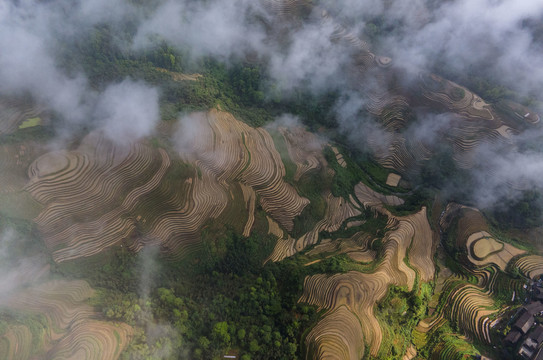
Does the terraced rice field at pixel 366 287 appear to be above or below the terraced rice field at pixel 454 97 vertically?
below

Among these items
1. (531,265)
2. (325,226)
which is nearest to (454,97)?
(531,265)

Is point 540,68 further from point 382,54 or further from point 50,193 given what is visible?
point 50,193

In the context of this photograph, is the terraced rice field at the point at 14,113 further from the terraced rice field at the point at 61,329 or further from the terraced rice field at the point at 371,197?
the terraced rice field at the point at 371,197

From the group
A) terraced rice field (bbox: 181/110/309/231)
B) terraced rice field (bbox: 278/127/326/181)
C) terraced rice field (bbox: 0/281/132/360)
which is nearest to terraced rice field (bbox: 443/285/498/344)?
Answer: terraced rice field (bbox: 181/110/309/231)

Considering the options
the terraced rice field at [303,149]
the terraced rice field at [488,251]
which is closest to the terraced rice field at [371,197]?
the terraced rice field at [303,149]

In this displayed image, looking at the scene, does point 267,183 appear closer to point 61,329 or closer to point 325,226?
point 325,226

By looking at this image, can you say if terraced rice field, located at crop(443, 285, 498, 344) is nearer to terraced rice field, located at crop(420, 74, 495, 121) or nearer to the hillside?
the hillside
